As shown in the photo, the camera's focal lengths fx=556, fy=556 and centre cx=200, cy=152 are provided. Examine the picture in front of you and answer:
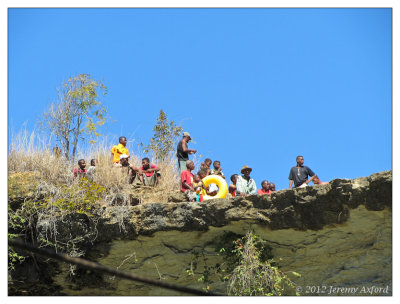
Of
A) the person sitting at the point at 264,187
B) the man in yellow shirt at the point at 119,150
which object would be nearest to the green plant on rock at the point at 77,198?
the man in yellow shirt at the point at 119,150

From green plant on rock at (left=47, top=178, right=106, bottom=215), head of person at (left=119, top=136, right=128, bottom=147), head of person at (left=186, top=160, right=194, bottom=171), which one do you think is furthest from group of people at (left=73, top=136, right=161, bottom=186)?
head of person at (left=186, top=160, right=194, bottom=171)

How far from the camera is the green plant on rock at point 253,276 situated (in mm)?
10055

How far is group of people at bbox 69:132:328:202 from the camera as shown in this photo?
11.7 m

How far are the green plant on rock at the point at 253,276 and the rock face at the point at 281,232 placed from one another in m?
0.45

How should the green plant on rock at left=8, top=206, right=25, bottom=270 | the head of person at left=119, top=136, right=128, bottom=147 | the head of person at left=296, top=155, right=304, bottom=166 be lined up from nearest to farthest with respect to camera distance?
1. the green plant on rock at left=8, top=206, right=25, bottom=270
2. the head of person at left=296, top=155, right=304, bottom=166
3. the head of person at left=119, top=136, right=128, bottom=147

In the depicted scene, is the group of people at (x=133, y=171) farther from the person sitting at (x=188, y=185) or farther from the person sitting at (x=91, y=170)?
the person sitting at (x=188, y=185)

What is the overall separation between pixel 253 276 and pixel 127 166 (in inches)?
167

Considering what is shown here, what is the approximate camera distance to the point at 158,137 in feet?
55.4

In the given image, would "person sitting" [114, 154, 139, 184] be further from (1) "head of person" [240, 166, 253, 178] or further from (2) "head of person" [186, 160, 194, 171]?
(1) "head of person" [240, 166, 253, 178]

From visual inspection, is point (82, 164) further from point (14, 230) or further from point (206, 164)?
point (206, 164)

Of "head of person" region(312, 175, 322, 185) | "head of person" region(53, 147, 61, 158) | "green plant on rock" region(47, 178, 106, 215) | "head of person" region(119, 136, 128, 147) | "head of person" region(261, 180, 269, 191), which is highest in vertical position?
"head of person" region(119, 136, 128, 147)

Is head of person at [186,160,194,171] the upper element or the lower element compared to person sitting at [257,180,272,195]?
upper

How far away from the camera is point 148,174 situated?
1268cm

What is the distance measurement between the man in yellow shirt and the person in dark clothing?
4014 mm
